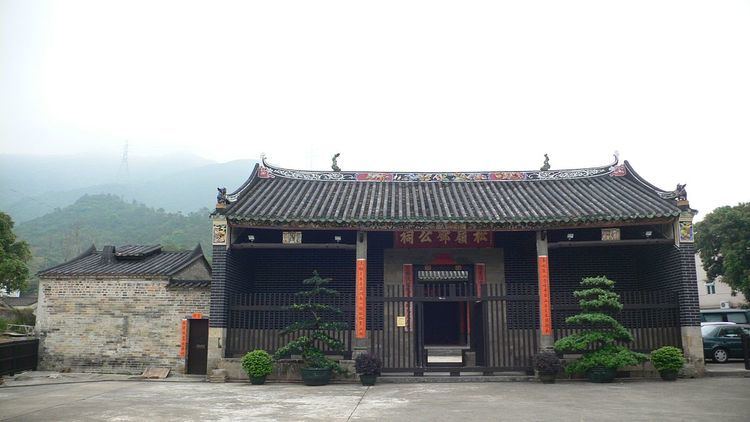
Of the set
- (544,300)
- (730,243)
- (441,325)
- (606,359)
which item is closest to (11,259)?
(441,325)

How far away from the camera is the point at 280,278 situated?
1509cm

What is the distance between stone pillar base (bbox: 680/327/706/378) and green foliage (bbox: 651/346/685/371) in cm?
62

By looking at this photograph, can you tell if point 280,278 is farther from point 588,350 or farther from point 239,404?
point 588,350

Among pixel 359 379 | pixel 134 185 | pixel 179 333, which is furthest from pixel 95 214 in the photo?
pixel 134 185

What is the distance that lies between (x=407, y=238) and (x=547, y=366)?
192 inches

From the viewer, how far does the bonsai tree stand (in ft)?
38.1

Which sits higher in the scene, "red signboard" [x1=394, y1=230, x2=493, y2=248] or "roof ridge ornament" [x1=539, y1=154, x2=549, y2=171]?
"roof ridge ornament" [x1=539, y1=154, x2=549, y2=171]

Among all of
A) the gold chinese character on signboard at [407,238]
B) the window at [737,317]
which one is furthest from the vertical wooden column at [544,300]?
the window at [737,317]

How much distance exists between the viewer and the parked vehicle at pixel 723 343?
16.0 meters

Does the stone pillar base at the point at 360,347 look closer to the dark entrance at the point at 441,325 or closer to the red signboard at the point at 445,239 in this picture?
the red signboard at the point at 445,239

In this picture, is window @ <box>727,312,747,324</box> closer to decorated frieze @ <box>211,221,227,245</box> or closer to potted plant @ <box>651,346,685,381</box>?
potted plant @ <box>651,346,685,381</box>

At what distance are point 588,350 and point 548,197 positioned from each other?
4252 mm

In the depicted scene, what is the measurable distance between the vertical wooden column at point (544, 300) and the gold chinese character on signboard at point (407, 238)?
3.33 metres

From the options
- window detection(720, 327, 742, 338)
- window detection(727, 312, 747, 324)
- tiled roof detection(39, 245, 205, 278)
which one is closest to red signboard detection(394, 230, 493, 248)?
tiled roof detection(39, 245, 205, 278)
